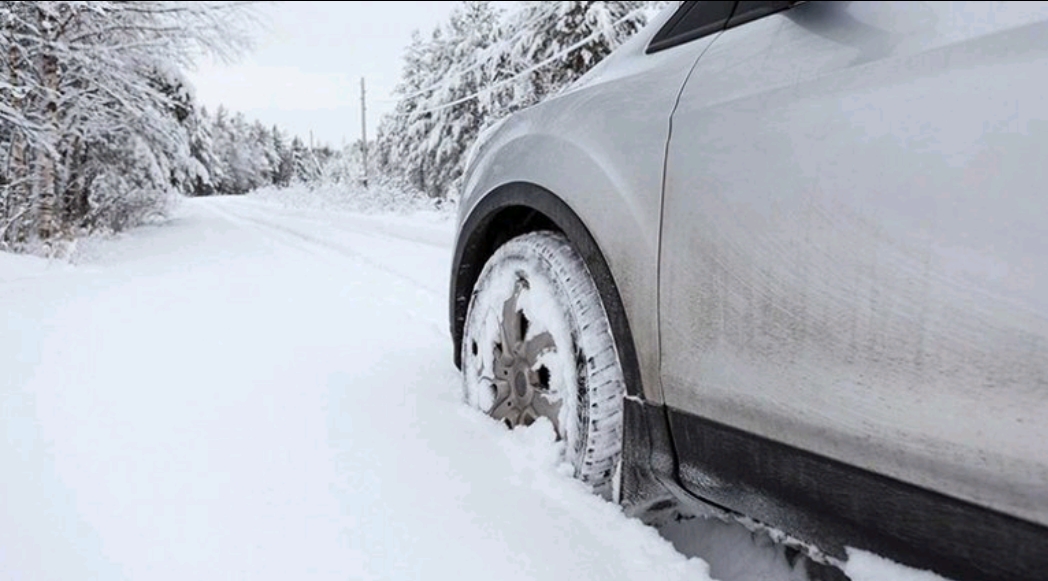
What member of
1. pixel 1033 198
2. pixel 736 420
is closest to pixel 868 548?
pixel 736 420

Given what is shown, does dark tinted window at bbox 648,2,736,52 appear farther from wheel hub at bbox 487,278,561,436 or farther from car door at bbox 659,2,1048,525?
Answer: wheel hub at bbox 487,278,561,436

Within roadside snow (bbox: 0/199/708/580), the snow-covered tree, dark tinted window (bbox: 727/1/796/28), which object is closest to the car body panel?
dark tinted window (bbox: 727/1/796/28)

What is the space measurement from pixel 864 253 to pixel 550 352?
92 centimetres

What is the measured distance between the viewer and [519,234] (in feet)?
7.02

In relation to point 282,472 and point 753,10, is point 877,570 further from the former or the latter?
point 282,472

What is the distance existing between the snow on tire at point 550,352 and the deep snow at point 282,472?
3.4 inches

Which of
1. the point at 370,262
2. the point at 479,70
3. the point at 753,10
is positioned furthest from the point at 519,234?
the point at 479,70

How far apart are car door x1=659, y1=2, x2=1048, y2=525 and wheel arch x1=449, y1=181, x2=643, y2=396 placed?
6.6 inches

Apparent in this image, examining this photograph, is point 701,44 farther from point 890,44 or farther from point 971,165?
point 971,165

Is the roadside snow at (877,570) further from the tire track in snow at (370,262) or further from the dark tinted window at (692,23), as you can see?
the tire track in snow at (370,262)

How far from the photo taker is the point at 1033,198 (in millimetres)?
763

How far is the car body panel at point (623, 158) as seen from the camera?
1.30m

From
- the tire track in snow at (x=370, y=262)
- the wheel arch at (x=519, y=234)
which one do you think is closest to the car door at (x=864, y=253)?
the wheel arch at (x=519, y=234)

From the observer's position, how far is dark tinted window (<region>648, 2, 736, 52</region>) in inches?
48.9
